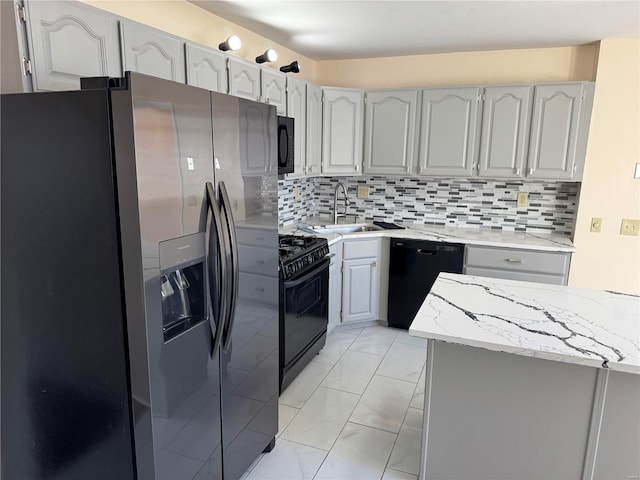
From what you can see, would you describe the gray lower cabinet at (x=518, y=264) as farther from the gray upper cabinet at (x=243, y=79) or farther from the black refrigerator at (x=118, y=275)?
the black refrigerator at (x=118, y=275)

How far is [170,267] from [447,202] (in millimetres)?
3200

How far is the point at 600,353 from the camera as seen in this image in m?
1.58

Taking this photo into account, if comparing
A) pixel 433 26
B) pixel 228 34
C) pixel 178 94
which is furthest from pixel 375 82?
pixel 178 94

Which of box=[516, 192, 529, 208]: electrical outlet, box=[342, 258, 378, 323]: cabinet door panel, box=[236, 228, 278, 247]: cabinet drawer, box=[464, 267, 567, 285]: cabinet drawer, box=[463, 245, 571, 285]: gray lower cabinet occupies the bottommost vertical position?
box=[342, 258, 378, 323]: cabinet door panel

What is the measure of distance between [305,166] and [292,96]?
585 millimetres

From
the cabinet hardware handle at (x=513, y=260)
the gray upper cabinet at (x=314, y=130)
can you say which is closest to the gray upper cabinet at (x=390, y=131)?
the gray upper cabinet at (x=314, y=130)

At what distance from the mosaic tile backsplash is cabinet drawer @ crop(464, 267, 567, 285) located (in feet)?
1.72

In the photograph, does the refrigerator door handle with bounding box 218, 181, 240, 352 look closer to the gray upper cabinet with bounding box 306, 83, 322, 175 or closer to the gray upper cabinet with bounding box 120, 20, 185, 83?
the gray upper cabinet with bounding box 120, 20, 185, 83

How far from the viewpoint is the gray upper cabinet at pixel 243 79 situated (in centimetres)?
259

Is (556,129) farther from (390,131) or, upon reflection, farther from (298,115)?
(298,115)

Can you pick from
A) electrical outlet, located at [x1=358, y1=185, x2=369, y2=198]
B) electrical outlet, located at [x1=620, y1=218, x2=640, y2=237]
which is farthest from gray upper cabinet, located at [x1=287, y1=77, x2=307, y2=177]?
electrical outlet, located at [x1=620, y1=218, x2=640, y2=237]

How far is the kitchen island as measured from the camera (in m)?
1.67

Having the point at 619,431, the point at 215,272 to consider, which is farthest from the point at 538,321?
the point at 215,272

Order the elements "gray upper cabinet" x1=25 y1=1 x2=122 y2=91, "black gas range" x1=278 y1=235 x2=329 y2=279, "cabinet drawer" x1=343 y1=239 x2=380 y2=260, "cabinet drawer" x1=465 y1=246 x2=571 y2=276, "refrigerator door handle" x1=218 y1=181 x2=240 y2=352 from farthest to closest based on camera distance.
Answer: "cabinet drawer" x1=343 y1=239 x2=380 y2=260 < "cabinet drawer" x1=465 y1=246 x2=571 y2=276 < "black gas range" x1=278 y1=235 x2=329 y2=279 < "refrigerator door handle" x1=218 y1=181 x2=240 y2=352 < "gray upper cabinet" x1=25 y1=1 x2=122 y2=91
